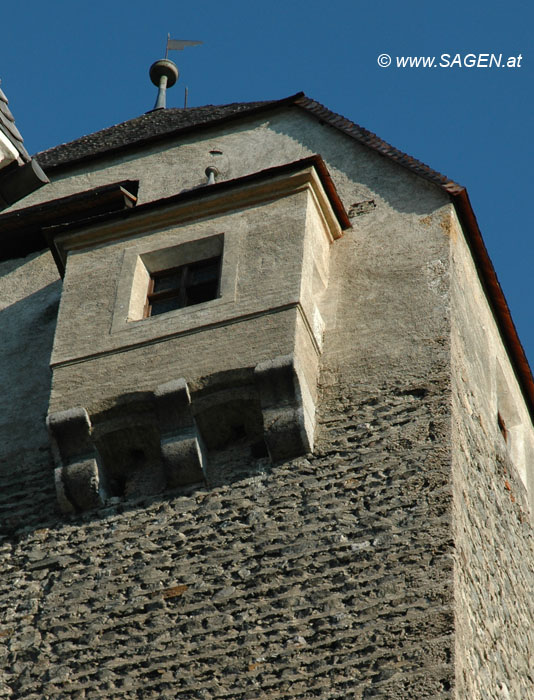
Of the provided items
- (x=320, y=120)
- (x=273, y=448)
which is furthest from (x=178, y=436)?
(x=320, y=120)

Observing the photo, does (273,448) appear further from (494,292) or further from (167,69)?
(167,69)

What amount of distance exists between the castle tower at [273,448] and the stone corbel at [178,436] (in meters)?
0.02

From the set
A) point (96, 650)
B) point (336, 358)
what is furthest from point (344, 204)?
point (96, 650)

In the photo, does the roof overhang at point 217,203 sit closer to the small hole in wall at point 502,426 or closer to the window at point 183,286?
the window at point 183,286

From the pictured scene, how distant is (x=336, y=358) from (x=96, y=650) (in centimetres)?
313

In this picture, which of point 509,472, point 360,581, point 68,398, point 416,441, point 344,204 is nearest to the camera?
point 360,581

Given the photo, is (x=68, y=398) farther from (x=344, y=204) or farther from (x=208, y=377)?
(x=344, y=204)

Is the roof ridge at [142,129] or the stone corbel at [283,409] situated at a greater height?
the roof ridge at [142,129]

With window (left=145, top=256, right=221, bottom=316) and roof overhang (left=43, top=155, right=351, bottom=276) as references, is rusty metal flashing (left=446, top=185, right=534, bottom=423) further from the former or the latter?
window (left=145, top=256, right=221, bottom=316)

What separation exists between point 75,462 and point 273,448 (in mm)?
1559

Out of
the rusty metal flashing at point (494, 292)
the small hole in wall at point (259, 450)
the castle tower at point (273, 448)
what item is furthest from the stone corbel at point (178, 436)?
the rusty metal flashing at point (494, 292)

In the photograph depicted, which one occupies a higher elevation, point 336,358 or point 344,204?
point 344,204

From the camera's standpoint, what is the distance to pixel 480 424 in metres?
11.1

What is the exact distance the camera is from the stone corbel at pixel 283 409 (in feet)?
33.4
